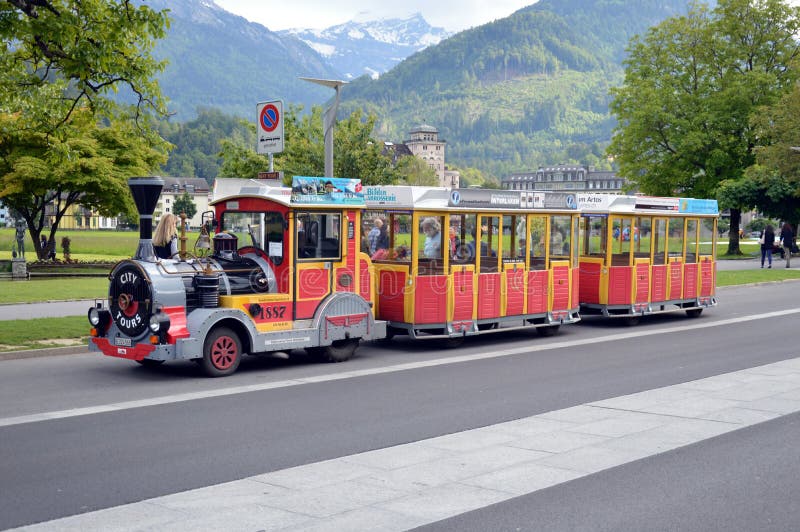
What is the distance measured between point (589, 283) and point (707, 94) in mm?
37449

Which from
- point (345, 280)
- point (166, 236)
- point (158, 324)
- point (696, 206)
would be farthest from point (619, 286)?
point (158, 324)

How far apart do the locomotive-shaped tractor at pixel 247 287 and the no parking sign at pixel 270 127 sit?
264 cm

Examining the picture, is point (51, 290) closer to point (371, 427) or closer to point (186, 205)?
point (371, 427)

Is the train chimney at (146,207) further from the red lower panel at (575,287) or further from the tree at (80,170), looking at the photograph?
the tree at (80,170)

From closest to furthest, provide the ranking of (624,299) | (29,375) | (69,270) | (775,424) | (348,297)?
(775,424)
(29,375)
(348,297)
(624,299)
(69,270)

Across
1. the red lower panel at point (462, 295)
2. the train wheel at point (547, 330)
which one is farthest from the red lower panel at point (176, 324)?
the train wheel at point (547, 330)

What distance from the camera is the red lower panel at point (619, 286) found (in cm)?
1880

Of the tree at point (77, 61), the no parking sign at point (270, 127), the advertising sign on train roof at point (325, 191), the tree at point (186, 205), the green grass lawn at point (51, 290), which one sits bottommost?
the green grass lawn at point (51, 290)

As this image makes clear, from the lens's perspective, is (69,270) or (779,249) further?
(779,249)

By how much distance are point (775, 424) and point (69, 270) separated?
29.3 m

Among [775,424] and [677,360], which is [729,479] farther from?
[677,360]

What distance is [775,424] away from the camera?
30.6 ft

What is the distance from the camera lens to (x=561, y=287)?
17344 mm

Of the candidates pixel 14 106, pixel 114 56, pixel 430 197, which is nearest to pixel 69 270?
pixel 14 106
